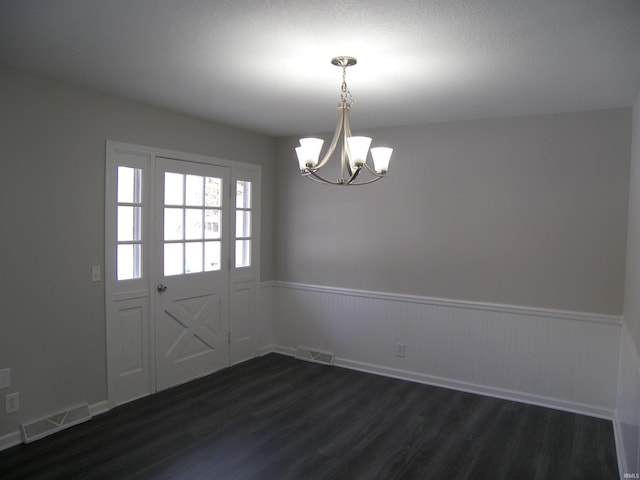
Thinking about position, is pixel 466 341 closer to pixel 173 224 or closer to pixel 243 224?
pixel 243 224

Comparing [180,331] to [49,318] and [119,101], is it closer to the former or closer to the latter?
[49,318]

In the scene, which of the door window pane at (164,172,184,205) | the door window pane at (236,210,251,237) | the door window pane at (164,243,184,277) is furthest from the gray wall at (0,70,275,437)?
the door window pane at (236,210,251,237)

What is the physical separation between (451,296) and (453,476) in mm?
1763

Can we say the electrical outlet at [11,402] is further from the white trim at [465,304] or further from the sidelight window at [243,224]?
the white trim at [465,304]

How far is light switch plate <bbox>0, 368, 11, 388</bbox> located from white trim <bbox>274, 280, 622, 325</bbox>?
2.74m

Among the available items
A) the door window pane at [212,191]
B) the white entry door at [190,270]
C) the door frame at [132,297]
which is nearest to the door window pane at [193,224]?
the white entry door at [190,270]

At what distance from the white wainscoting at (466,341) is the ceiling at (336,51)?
1784mm

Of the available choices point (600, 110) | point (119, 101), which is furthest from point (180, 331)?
point (600, 110)

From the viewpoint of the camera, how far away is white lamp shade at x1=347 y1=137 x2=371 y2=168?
2377 millimetres

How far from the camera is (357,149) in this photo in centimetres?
238

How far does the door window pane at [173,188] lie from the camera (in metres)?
3.88

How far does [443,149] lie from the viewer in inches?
162

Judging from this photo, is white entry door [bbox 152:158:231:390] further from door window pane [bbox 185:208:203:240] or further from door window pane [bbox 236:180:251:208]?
door window pane [bbox 236:180:251:208]

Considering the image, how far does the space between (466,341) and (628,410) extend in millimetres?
1485
